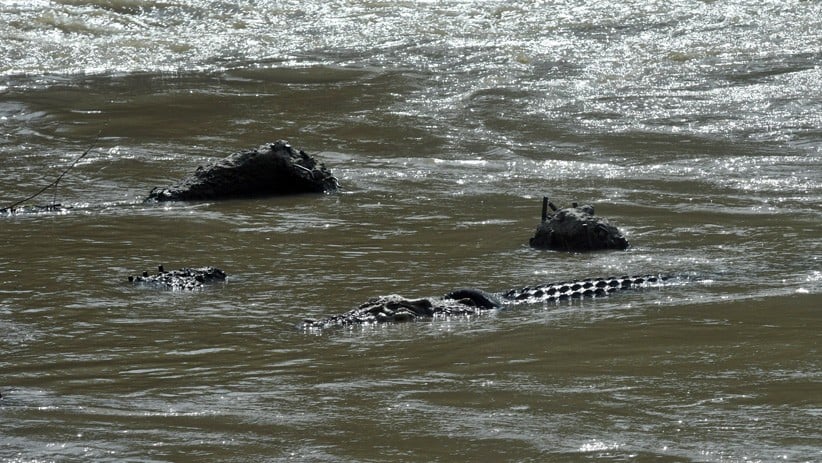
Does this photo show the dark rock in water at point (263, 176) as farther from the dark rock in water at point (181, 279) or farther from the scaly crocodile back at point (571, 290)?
the scaly crocodile back at point (571, 290)

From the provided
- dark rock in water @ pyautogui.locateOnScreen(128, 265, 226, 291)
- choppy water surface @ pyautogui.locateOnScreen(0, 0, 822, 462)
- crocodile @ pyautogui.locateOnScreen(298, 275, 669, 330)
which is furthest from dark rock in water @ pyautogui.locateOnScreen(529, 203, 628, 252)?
dark rock in water @ pyautogui.locateOnScreen(128, 265, 226, 291)

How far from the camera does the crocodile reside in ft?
19.3

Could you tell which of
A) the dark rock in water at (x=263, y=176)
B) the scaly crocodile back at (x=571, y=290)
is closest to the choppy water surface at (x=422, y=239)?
the scaly crocodile back at (x=571, y=290)

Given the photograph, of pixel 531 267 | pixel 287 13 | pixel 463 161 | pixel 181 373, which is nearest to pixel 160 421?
pixel 181 373

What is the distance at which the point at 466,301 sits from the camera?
6086mm

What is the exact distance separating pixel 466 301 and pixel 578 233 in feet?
6.22

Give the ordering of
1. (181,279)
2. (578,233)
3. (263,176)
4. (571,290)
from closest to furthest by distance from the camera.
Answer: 1. (571,290)
2. (181,279)
3. (578,233)
4. (263,176)

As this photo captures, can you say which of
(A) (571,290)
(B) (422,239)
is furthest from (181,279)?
(A) (571,290)

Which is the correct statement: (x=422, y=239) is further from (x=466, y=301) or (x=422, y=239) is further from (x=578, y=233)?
(x=466, y=301)

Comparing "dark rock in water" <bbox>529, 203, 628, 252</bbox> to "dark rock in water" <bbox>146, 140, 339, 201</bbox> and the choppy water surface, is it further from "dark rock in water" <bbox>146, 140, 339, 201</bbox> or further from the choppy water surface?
"dark rock in water" <bbox>146, 140, 339, 201</bbox>

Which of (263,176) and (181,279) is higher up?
(263,176)

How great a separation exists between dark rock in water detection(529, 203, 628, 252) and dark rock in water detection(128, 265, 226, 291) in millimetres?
2066

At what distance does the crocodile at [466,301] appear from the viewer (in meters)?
5.88

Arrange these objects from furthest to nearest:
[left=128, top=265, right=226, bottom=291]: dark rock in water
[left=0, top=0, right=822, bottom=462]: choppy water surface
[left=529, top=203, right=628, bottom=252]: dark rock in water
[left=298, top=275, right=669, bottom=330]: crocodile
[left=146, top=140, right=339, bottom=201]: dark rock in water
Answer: [left=146, top=140, right=339, bottom=201]: dark rock in water
[left=529, top=203, right=628, bottom=252]: dark rock in water
[left=128, top=265, right=226, bottom=291]: dark rock in water
[left=298, top=275, right=669, bottom=330]: crocodile
[left=0, top=0, right=822, bottom=462]: choppy water surface
